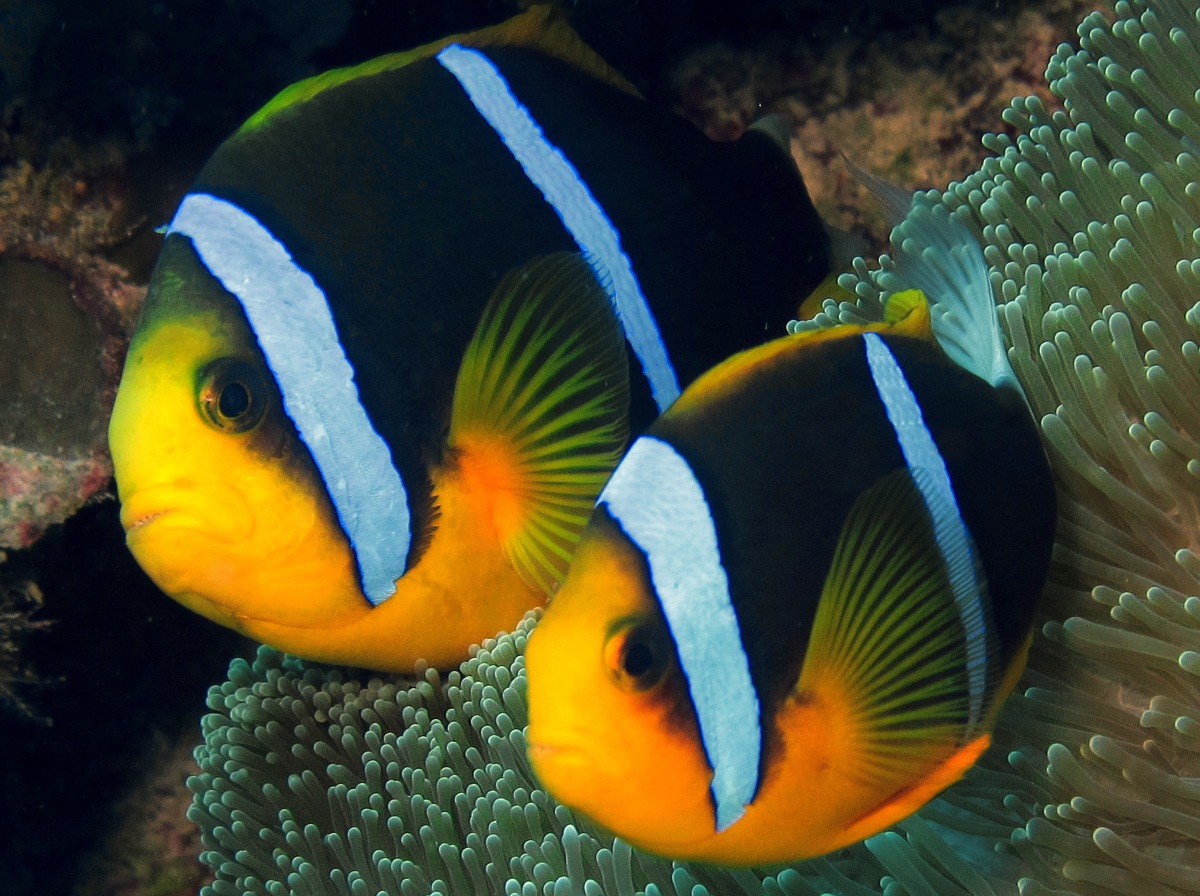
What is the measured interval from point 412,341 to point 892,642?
2.41 feet

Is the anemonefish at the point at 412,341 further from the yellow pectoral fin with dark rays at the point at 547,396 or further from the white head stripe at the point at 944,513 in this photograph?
the white head stripe at the point at 944,513

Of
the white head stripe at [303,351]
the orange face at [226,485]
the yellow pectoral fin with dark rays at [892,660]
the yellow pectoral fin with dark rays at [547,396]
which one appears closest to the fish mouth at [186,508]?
the orange face at [226,485]

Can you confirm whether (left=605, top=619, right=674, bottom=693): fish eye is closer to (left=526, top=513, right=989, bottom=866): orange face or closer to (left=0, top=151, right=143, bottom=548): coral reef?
(left=526, top=513, right=989, bottom=866): orange face

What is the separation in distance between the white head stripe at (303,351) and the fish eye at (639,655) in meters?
0.60

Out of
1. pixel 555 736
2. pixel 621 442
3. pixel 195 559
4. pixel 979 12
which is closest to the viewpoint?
pixel 555 736

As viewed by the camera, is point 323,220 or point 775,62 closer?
point 323,220

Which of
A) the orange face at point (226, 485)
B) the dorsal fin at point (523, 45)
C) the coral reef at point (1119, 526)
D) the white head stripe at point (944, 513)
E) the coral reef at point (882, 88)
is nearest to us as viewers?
the white head stripe at point (944, 513)

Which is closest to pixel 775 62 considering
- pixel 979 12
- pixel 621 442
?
pixel 979 12

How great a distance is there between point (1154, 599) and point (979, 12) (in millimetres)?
1760

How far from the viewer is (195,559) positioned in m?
1.25

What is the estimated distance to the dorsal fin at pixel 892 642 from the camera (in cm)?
87

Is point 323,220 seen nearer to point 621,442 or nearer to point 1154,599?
point 621,442

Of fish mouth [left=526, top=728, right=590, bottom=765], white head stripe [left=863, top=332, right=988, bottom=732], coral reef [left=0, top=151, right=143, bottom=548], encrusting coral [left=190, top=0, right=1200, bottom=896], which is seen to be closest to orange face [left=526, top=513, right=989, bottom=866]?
fish mouth [left=526, top=728, right=590, bottom=765]

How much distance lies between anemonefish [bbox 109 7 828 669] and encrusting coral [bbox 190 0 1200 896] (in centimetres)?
22
